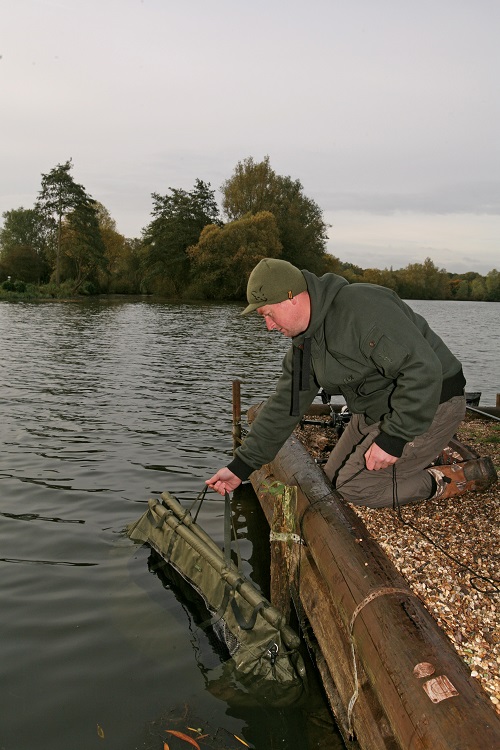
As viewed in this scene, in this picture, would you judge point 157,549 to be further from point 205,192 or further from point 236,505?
point 205,192

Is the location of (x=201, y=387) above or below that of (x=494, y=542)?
below

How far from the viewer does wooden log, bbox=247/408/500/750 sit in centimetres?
277

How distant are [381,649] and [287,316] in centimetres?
248

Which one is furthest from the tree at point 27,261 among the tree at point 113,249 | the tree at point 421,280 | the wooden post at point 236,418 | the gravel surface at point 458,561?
the tree at point 421,280

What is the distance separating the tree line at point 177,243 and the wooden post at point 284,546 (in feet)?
206

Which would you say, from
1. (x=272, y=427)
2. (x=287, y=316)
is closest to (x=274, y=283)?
(x=287, y=316)

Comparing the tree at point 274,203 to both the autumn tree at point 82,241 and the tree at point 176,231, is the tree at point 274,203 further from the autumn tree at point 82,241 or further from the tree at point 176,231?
the autumn tree at point 82,241

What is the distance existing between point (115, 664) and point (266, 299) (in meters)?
3.43

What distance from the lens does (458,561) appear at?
14.8ft

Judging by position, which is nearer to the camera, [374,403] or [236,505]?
[374,403]

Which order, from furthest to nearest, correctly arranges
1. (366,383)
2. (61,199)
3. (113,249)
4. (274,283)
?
(113,249) < (61,199) < (366,383) < (274,283)

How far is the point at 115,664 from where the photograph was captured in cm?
511

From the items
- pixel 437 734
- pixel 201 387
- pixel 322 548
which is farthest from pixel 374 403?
pixel 201 387

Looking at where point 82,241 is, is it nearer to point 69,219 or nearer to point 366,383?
point 69,219
